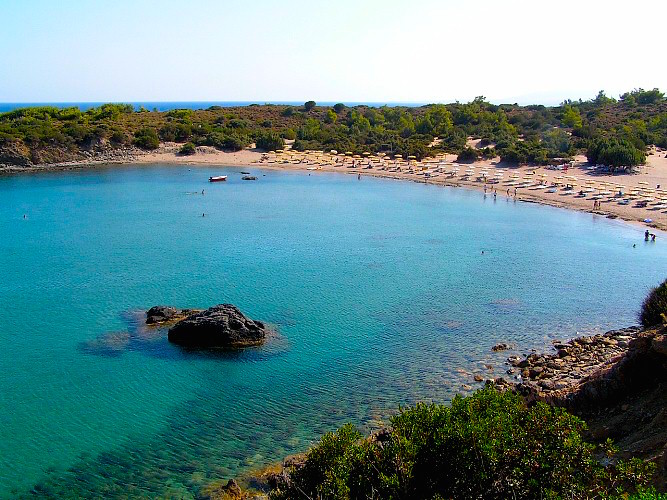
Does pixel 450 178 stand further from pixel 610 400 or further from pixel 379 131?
pixel 610 400

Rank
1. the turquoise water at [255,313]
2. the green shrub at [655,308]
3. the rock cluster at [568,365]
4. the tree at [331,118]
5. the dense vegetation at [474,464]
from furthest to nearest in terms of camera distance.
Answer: the tree at [331,118]
the green shrub at [655,308]
the rock cluster at [568,365]
the turquoise water at [255,313]
the dense vegetation at [474,464]

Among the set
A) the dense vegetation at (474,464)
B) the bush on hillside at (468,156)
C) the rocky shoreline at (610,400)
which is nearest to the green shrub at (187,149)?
the bush on hillside at (468,156)

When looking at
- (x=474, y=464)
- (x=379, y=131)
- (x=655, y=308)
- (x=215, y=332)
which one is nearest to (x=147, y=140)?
(x=379, y=131)

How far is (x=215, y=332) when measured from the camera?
29547 mm

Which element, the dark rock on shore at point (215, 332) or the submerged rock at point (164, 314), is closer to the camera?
the dark rock on shore at point (215, 332)

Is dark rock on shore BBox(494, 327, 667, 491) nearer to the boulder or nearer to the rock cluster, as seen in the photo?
the rock cluster

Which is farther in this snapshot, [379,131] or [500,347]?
[379,131]

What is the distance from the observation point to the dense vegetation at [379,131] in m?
94.9

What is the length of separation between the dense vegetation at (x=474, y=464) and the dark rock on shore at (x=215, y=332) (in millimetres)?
15363

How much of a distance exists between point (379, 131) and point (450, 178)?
43581 millimetres

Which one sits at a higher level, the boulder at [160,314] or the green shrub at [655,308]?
the green shrub at [655,308]

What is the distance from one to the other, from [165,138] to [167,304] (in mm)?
86397

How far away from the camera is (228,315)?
29.9 meters

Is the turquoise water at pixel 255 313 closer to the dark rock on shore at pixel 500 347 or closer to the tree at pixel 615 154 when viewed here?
the dark rock on shore at pixel 500 347
